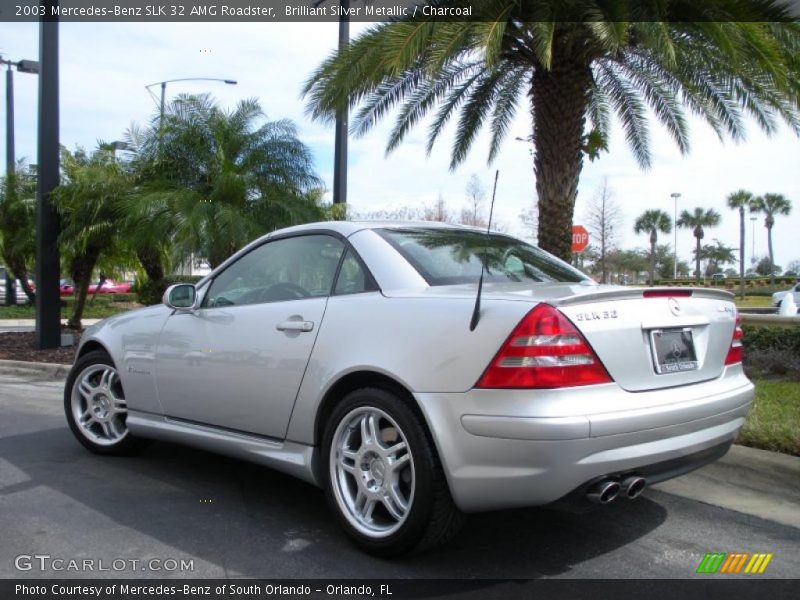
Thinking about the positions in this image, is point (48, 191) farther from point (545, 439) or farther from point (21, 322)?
point (21, 322)

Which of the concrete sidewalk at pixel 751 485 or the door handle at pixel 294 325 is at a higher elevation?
the door handle at pixel 294 325

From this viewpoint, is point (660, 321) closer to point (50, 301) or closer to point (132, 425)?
point (132, 425)

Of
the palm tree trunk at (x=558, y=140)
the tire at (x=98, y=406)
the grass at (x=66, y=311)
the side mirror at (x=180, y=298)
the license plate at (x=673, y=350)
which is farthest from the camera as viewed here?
the grass at (x=66, y=311)

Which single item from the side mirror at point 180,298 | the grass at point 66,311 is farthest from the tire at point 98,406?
the grass at point 66,311

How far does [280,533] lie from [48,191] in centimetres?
986

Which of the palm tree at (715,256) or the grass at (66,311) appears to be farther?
the palm tree at (715,256)

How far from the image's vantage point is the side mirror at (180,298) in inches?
178

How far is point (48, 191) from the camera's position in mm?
11758

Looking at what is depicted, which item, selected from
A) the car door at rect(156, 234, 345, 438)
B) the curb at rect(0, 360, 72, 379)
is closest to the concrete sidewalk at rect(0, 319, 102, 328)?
the curb at rect(0, 360, 72, 379)

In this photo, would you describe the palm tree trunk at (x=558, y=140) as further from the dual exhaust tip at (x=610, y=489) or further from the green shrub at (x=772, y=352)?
the dual exhaust tip at (x=610, y=489)

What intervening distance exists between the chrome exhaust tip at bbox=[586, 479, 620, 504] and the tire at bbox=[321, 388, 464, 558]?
0.56 m

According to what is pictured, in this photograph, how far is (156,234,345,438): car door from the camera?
380cm

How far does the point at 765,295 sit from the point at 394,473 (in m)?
51.0

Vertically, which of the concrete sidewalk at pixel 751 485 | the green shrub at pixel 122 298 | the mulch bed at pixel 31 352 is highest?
the concrete sidewalk at pixel 751 485
